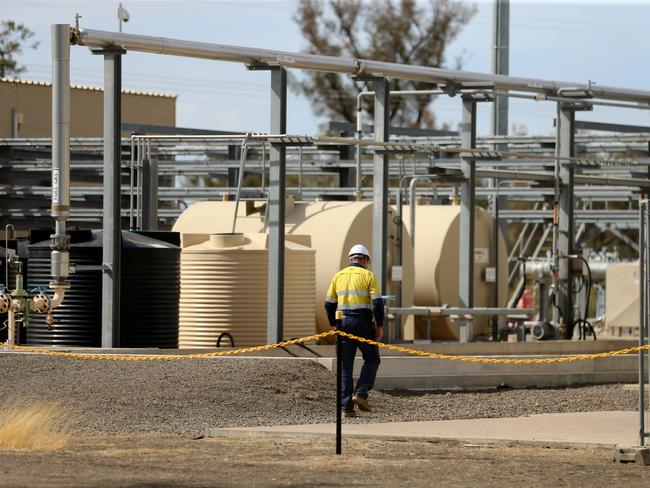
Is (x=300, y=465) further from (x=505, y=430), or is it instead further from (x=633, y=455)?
(x=505, y=430)

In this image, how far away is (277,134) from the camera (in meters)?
18.6

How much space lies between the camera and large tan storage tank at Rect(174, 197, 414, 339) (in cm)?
2150

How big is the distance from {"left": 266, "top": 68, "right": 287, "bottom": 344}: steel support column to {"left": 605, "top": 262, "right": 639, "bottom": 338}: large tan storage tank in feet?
71.9

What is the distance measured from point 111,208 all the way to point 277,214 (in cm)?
228

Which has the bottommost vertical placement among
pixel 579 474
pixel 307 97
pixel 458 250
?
pixel 579 474

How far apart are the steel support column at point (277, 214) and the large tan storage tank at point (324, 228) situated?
2.50m

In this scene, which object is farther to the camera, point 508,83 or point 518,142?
point 518,142

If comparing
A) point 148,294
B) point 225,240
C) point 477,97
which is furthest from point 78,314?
point 477,97

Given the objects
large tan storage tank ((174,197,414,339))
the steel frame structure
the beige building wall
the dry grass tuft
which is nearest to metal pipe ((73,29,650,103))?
the steel frame structure

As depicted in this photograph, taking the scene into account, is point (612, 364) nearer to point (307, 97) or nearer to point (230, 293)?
point (230, 293)

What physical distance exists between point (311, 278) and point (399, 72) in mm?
3346

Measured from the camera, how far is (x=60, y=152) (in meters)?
16.6

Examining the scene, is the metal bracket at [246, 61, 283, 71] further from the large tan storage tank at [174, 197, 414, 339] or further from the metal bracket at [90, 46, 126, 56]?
the large tan storage tank at [174, 197, 414, 339]

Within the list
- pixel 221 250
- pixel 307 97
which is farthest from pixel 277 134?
pixel 307 97
